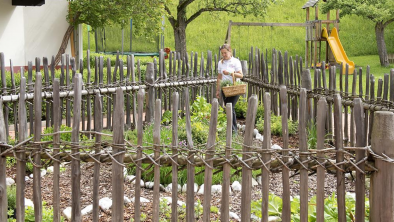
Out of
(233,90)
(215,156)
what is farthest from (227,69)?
(215,156)

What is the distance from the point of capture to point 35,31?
1772 cm

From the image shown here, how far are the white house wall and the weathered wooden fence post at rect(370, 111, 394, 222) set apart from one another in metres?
14.1

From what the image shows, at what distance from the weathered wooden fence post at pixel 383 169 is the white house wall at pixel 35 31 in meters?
14.1

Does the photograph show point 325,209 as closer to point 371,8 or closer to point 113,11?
point 113,11

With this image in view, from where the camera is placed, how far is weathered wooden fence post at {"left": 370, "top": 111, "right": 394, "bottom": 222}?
10.1ft

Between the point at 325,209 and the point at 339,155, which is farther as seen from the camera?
the point at 325,209

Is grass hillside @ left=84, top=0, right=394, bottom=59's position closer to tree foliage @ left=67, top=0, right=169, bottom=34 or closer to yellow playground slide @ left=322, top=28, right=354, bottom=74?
yellow playground slide @ left=322, top=28, right=354, bottom=74

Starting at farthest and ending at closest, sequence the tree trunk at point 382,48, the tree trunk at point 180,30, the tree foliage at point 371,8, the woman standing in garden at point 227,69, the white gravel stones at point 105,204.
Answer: the tree trunk at point 382,48
the tree trunk at point 180,30
the tree foliage at point 371,8
the woman standing in garden at point 227,69
the white gravel stones at point 105,204

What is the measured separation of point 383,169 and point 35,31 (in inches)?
632

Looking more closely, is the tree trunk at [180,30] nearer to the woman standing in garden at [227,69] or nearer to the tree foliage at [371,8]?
the tree foliage at [371,8]

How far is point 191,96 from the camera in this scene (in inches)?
412

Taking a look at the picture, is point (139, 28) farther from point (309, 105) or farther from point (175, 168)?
point (175, 168)

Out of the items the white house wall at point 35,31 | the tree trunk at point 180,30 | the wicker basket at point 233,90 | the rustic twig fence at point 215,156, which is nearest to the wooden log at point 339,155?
the rustic twig fence at point 215,156

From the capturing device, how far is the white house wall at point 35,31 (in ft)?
52.1
